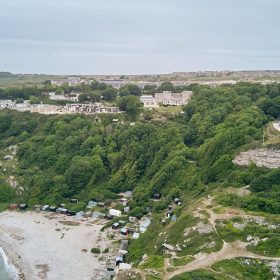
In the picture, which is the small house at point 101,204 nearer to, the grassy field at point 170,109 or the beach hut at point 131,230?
the beach hut at point 131,230

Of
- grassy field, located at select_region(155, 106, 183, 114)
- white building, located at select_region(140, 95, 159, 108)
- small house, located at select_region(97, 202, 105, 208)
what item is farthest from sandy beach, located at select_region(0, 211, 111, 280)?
white building, located at select_region(140, 95, 159, 108)

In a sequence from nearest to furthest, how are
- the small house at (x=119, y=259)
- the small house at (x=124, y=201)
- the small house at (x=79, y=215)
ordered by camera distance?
the small house at (x=119, y=259) < the small house at (x=79, y=215) < the small house at (x=124, y=201)

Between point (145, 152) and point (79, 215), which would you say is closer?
point (79, 215)

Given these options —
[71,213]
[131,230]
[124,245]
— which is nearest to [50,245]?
[124,245]

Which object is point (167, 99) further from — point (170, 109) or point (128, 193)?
point (128, 193)

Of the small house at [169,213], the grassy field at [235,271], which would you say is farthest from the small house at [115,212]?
the grassy field at [235,271]
